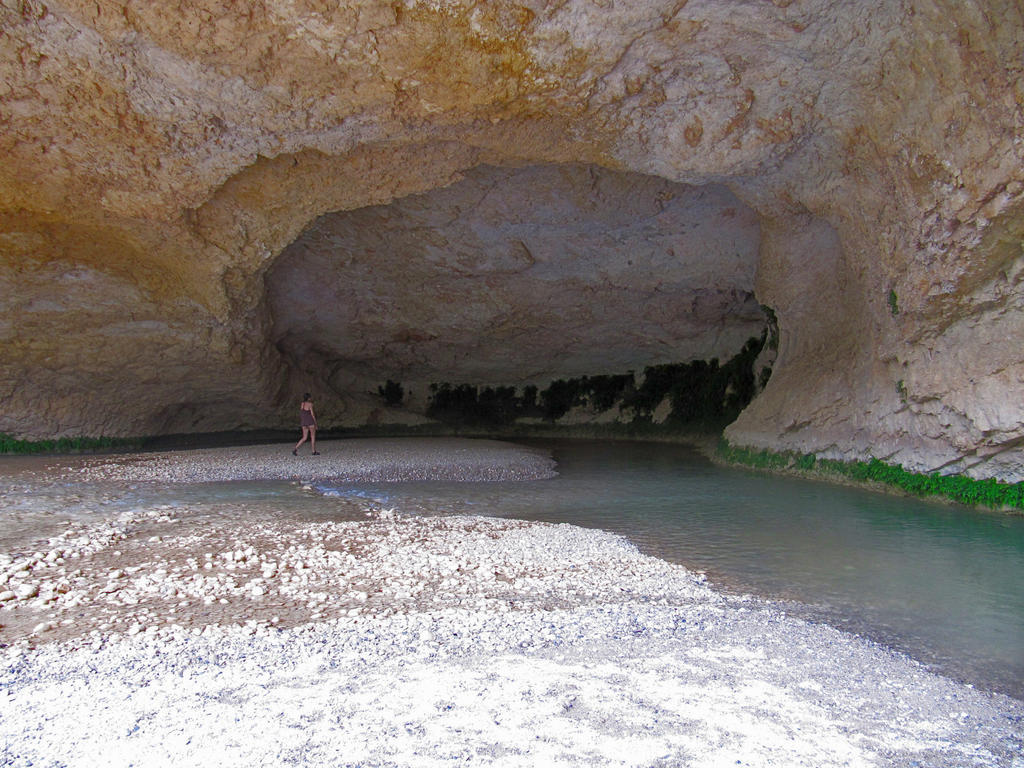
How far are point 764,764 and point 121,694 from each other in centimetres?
→ 292

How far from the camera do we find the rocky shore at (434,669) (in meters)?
2.77

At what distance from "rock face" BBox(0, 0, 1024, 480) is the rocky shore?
5689 millimetres

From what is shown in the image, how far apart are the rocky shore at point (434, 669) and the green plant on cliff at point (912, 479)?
5287mm

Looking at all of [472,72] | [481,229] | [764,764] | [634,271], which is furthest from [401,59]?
[634,271]

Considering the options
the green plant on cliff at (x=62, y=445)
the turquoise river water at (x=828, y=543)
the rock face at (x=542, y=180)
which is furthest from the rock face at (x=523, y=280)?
the turquoise river water at (x=828, y=543)

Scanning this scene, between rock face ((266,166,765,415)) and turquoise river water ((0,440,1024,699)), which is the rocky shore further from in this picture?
rock face ((266,166,765,415))

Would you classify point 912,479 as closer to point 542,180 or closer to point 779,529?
point 779,529

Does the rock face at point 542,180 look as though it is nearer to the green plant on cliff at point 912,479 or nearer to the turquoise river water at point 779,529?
the green plant on cliff at point 912,479

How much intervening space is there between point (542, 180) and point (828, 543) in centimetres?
879

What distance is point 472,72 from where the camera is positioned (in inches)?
323

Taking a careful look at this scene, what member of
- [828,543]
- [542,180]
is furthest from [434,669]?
[542,180]

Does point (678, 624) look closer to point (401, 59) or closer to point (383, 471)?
point (401, 59)

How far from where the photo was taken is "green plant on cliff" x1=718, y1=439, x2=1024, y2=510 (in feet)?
26.9

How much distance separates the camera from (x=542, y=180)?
13.0 metres
